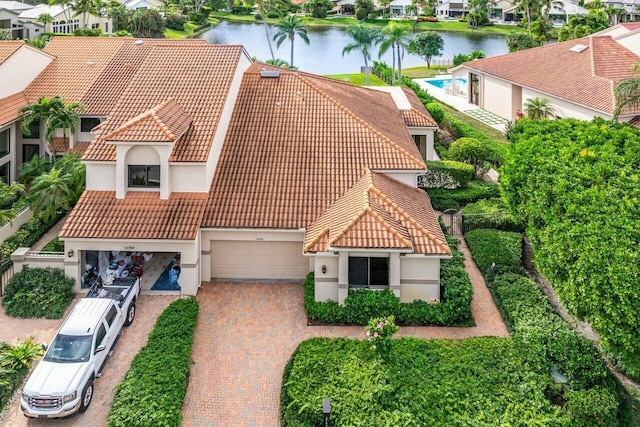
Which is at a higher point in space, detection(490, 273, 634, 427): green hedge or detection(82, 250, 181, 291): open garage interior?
detection(82, 250, 181, 291): open garage interior

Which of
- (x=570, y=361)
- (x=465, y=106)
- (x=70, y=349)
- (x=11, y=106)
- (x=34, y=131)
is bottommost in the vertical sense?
(x=570, y=361)

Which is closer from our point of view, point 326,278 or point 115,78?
point 326,278

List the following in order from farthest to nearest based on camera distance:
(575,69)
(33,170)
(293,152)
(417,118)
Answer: (575,69) < (417,118) < (33,170) < (293,152)

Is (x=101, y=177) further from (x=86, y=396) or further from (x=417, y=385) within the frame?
(x=417, y=385)

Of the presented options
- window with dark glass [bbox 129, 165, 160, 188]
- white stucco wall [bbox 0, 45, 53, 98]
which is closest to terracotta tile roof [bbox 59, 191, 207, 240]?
window with dark glass [bbox 129, 165, 160, 188]

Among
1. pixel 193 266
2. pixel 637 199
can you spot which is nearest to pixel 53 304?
pixel 193 266

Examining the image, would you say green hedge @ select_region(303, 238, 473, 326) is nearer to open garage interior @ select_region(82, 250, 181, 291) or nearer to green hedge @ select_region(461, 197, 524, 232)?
open garage interior @ select_region(82, 250, 181, 291)

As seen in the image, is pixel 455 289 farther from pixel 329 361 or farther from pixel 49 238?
pixel 49 238

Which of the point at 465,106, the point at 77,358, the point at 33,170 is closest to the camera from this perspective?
the point at 77,358

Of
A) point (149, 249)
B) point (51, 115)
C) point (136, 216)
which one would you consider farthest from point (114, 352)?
point (51, 115)
